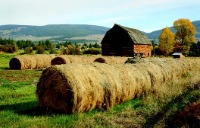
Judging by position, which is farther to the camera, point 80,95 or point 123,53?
point 123,53

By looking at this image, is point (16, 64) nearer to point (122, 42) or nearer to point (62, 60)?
point (62, 60)

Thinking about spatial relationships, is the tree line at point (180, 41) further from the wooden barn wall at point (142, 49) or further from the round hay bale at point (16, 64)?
the round hay bale at point (16, 64)

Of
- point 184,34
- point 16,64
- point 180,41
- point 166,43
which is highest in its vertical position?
point 184,34

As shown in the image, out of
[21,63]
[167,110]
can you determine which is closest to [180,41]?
[21,63]

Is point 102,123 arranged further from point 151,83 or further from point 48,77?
point 151,83

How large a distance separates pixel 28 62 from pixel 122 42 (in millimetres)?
18040

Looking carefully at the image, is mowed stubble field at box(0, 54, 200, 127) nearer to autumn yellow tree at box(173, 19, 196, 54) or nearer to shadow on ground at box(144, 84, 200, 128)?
shadow on ground at box(144, 84, 200, 128)

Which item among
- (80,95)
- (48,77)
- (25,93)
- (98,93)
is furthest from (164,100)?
(25,93)

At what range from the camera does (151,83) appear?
1733cm

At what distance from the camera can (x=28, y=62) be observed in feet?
137

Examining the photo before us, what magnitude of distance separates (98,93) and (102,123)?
2137mm

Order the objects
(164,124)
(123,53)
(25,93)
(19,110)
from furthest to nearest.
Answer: (123,53), (25,93), (19,110), (164,124)

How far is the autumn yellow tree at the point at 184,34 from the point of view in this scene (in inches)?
3725

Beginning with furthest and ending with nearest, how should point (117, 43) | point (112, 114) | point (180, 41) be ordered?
point (180, 41)
point (117, 43)
point (112, 114)
